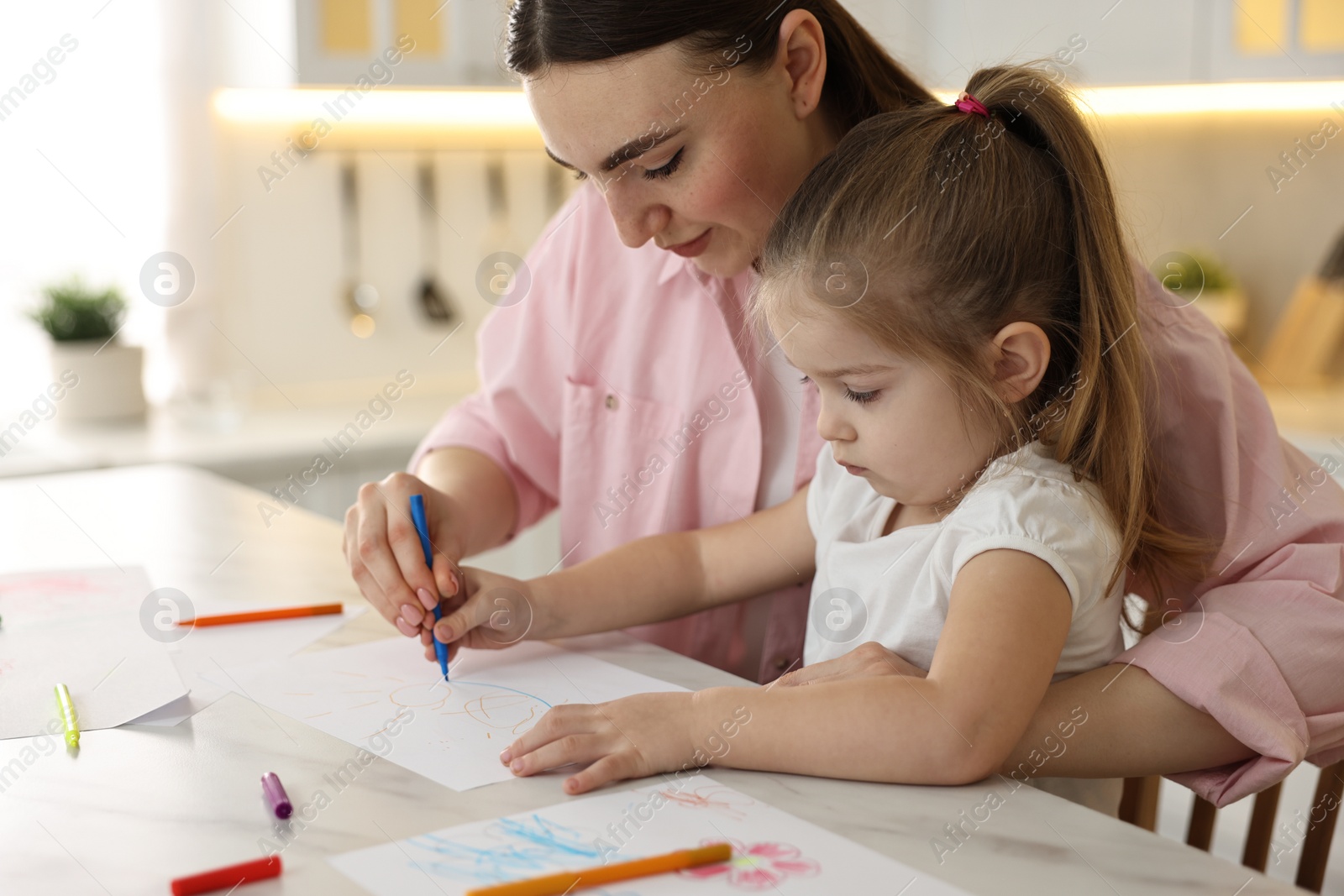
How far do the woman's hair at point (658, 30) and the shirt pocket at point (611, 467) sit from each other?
40 cm

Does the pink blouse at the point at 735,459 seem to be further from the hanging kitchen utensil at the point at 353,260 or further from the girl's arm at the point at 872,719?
the hanging kitchen utensil at the point at 353,260

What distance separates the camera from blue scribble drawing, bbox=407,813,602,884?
2.12 feet

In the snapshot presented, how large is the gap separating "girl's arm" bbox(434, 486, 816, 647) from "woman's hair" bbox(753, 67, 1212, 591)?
11.1 inches

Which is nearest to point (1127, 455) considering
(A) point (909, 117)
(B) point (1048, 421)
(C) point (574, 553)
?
(B) point (1048, 421)

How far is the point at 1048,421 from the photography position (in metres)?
0.93

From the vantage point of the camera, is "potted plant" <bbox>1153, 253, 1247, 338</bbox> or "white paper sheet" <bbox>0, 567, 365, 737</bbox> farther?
"potted plant" <bbox>1153, 253, 1247, 338</bbox>

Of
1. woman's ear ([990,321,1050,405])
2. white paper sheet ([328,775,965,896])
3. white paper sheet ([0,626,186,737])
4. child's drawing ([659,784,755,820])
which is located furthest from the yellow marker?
woman's ear ([990,321,1050,405])

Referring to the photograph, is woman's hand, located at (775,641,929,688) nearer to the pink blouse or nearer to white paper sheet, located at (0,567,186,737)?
the pink blouse

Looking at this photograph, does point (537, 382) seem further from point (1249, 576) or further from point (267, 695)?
point (1249, 576)

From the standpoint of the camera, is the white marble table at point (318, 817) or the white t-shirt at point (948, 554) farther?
the white t-shirt at point (948, 554)

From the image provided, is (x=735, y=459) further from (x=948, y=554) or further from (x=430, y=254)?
(x=430, y=254)

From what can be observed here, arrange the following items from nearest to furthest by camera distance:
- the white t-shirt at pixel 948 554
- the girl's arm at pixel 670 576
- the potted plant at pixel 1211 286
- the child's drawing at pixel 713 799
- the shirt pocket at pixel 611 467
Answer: the child's drawing at pixel 713 799 < the white t-shirt at pixel 948 554 < the girl's arm at pixel 670 576 < the shirt pocket at pixel 611 467 < the potted plant at pixel 1211 286

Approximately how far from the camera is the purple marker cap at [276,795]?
2.32 ft

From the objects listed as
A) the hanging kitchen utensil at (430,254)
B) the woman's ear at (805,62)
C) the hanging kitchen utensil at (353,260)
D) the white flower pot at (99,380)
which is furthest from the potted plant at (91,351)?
the woman's ear at (805,62)
